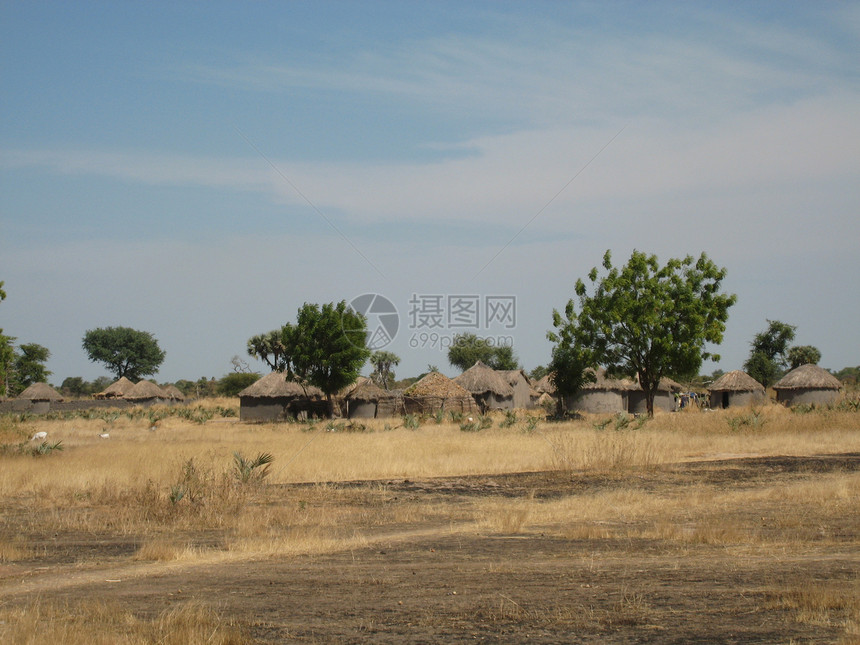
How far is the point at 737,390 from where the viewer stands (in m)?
58.5

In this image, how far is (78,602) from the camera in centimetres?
811

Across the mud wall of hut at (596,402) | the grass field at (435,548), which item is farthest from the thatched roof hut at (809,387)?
the grass field at (435,548)

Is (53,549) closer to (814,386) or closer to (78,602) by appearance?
(78,602)

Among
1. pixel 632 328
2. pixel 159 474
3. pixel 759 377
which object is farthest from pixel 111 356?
pixel 159 474

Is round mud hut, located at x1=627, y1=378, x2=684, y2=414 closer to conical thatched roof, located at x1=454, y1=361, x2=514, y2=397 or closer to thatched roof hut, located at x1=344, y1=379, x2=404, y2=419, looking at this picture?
conical thatched roof, located at x1=454, y1=361, x2=514, y2=397

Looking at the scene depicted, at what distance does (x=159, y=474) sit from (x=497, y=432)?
56.0 ft

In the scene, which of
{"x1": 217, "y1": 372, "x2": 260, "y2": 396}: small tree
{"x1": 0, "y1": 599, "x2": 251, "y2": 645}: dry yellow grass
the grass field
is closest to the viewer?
{"x1": 0, "y1": 599, "x2": 251, "y2": 645}: dry yellow grass

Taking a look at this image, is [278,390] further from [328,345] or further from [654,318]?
[654,318]

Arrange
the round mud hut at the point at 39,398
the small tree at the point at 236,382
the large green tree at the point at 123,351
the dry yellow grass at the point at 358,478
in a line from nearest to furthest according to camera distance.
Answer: the dry yellow grass at the point at 358,478, the round mud hut at the point at 39,398, the small tree at the point at 236,382, the large green tree at the point at 123,351

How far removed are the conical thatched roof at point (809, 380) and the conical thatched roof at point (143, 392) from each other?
53.8m

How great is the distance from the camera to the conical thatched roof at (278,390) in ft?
183

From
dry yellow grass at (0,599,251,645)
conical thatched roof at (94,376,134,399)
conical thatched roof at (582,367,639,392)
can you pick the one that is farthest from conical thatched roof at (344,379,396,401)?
dry yellow grass at (0,599,251,645)

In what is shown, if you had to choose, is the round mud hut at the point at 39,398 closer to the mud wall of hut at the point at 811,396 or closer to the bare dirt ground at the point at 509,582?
the mud wall of hut at the point at 811,396

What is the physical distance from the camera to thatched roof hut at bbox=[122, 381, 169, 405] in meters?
76.8
